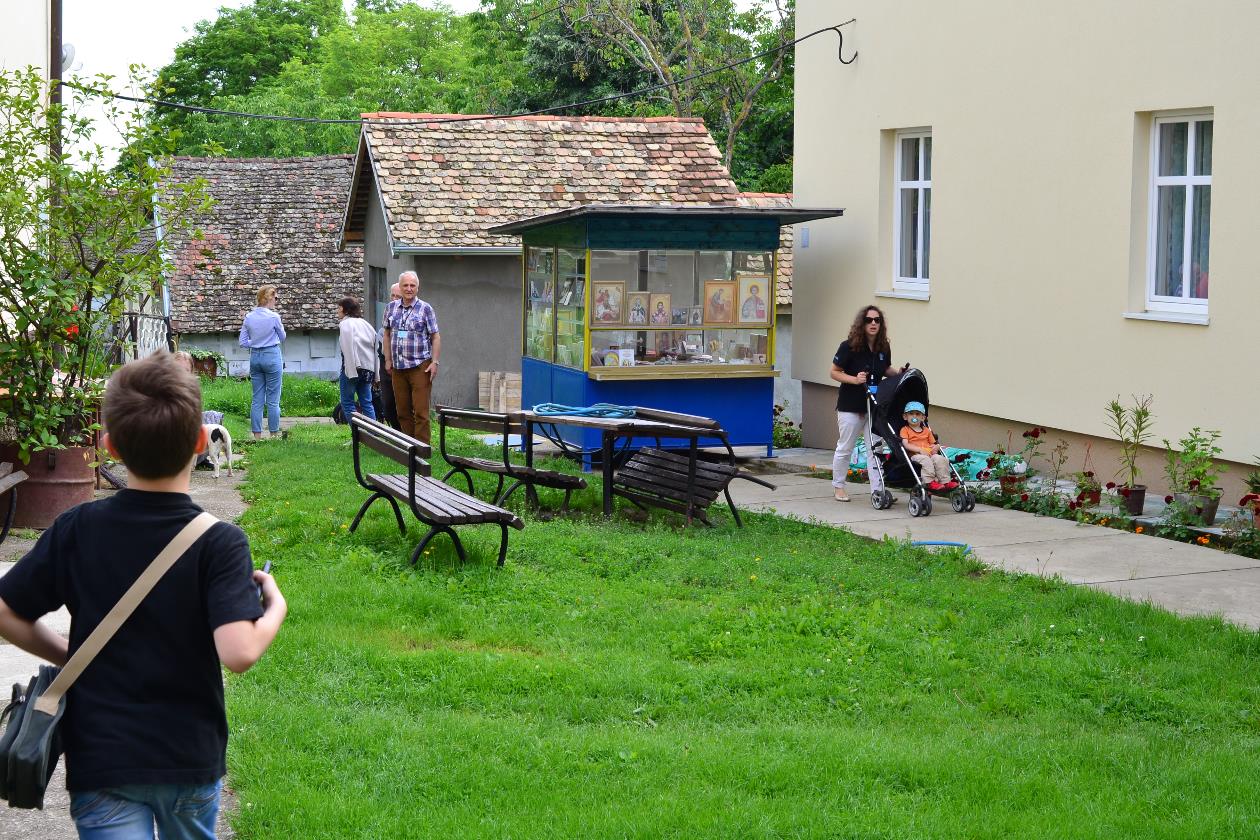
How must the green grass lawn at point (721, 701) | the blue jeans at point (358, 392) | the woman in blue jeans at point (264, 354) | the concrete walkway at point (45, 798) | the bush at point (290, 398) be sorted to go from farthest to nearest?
the bush at point (290, 398), the blue jeans at point (358, 392), the woman in blue jeans at point (264, 354), the green grass lawn at point (721, 701), the concrete walkway at point (45, 798)

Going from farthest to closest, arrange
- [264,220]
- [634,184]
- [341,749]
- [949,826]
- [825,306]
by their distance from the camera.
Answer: [264,220] → [634,184] → [825,306] → [341,749] → [949,826]

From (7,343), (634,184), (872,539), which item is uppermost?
(634,184)

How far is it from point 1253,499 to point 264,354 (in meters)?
11.6

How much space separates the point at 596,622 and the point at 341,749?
2.47 m

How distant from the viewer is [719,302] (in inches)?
603

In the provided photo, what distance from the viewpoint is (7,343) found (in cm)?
1016

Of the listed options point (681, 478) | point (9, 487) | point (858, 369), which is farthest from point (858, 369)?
point (9, 487)

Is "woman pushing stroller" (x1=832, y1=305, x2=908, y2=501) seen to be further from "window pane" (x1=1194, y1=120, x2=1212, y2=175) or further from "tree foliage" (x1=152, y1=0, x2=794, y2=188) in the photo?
"tree foliage" (x1=152, y1=0, x2=794, y2=188)

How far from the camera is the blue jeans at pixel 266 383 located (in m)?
17.6

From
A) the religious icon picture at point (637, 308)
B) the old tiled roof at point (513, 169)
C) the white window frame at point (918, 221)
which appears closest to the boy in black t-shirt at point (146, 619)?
the religious icon picture at point (637, 308)

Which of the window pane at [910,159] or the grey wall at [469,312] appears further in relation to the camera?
the grey wall at [469,312]

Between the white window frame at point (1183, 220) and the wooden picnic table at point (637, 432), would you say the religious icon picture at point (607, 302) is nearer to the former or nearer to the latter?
the wooden picnic table at point (637, 432)

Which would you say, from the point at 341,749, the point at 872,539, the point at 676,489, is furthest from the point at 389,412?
the point at 341,749

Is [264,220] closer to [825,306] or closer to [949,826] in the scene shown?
[825,306]
